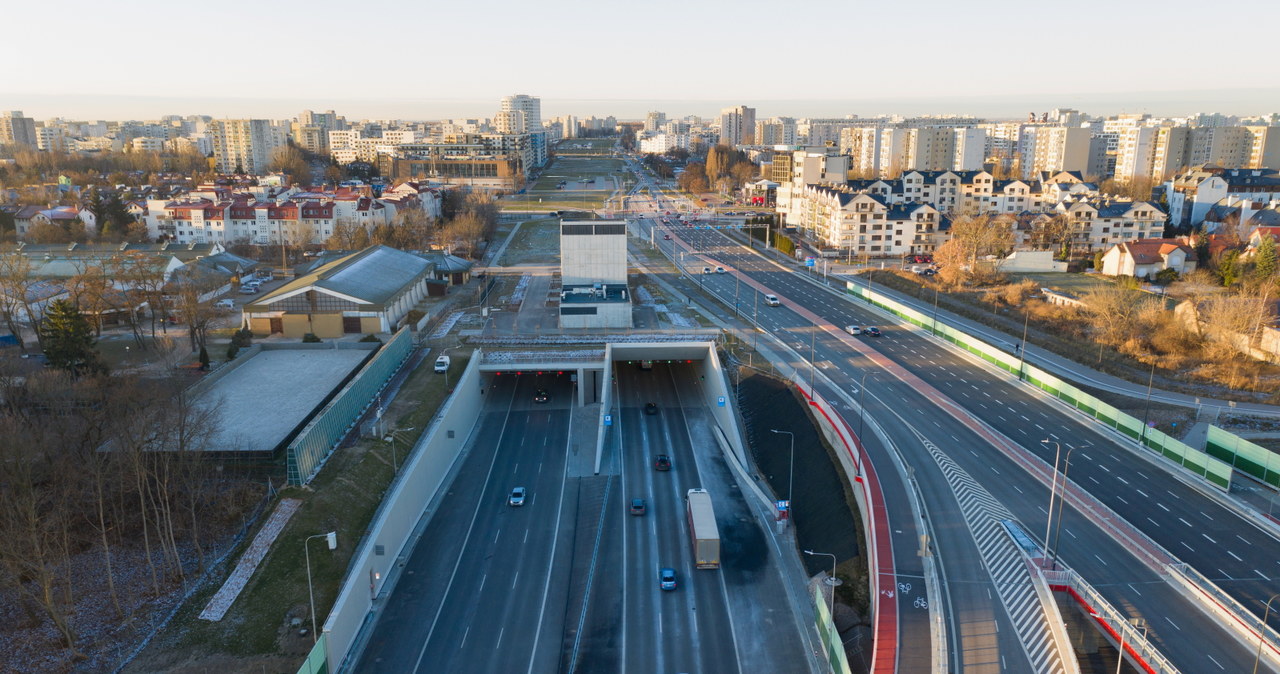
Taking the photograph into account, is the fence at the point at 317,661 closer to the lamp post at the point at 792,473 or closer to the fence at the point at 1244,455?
the lamp post at the point at 792,473

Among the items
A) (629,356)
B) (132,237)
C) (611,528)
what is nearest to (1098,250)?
(629,356)

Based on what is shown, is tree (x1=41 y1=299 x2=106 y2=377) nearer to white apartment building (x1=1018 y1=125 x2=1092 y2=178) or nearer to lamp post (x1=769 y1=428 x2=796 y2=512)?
lamp post (x1=769 y1=428 x2=796 y2=512)

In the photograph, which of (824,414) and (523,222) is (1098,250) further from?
(523,222)

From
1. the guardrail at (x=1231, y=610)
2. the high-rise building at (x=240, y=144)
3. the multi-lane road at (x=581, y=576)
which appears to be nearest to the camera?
the guardrail at (x=1231, y=610)

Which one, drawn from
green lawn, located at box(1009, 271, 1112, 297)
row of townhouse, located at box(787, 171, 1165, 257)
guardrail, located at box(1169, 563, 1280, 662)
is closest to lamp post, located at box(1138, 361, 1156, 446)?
guardrail, located at box(1169, 563, 1280, 662)

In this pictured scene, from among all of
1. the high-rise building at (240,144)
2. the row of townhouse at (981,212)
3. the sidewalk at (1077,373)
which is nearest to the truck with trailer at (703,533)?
the sidewalk at (1077,373)

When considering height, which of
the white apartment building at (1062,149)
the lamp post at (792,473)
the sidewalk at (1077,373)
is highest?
the white apartment building at (1062,149)

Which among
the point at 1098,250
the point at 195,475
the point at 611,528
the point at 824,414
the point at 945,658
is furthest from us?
the point at 1098,250
